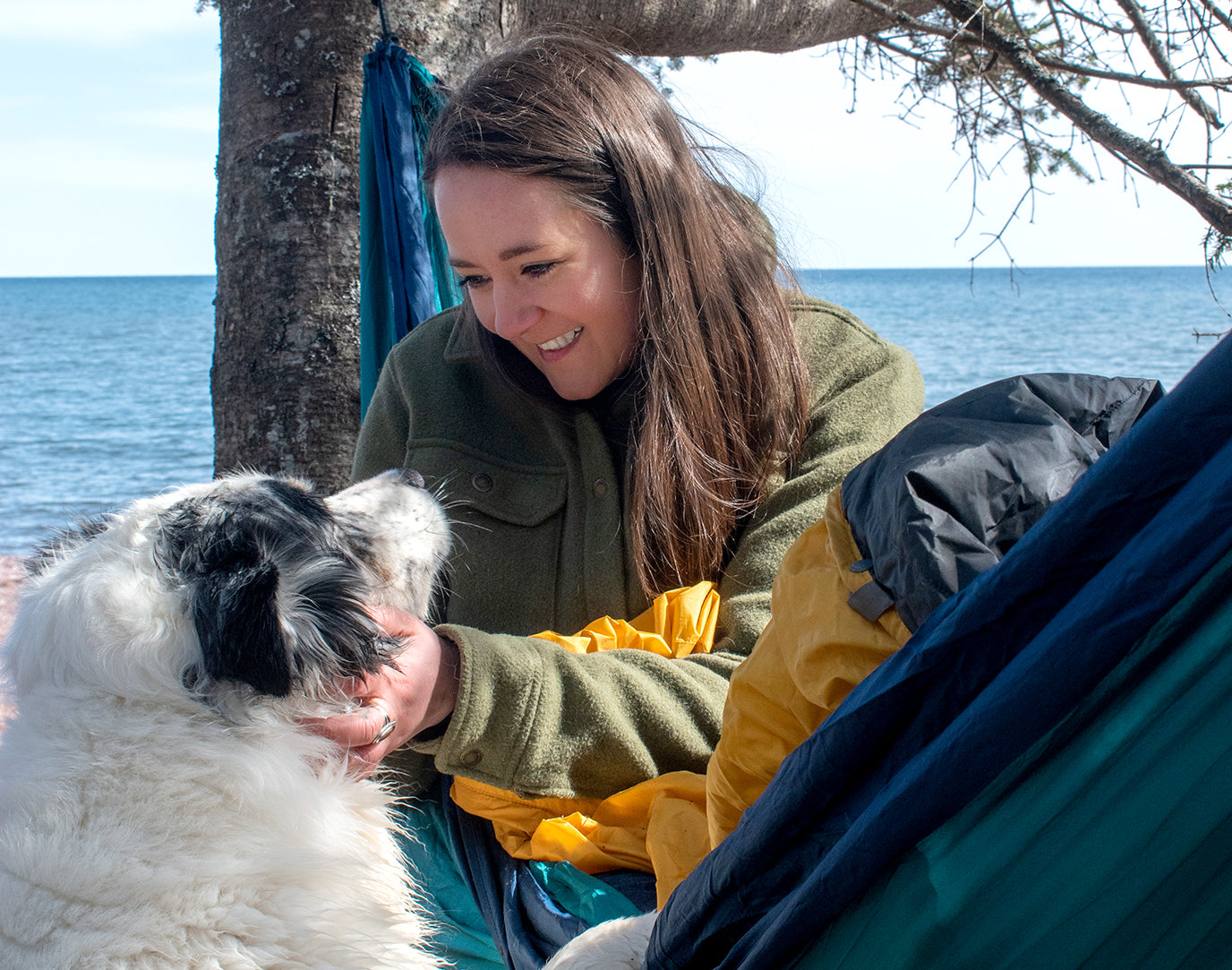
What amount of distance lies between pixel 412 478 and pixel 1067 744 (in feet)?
5.61

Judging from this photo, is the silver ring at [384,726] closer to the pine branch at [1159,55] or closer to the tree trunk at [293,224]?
the tree trunk at [293,224]

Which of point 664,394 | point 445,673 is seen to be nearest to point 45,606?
point 445,673

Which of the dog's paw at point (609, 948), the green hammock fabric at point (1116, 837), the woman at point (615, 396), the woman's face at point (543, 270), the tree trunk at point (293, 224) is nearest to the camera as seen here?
the green hammock fabric at point (1116, 837)

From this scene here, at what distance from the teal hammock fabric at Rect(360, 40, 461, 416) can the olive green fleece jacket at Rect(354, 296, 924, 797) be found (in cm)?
31

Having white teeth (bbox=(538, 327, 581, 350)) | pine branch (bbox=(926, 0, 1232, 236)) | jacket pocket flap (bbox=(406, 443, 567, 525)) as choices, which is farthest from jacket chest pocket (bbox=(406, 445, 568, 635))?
pine branch (bbox=(926, 0, 1232, 236))

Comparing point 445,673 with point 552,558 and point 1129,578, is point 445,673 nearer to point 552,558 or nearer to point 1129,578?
point 552,558

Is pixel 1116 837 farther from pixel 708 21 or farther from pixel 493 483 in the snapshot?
pixel 708 21

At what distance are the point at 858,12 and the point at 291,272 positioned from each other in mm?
2657

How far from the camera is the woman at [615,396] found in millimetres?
2008

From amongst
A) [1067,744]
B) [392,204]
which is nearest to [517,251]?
[392,204]

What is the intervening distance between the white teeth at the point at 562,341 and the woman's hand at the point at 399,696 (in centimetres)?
79

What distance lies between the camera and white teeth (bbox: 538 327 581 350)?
7.57 ft

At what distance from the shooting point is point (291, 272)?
3074 millimetres

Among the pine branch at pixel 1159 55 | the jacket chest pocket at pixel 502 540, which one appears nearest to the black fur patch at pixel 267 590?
the jacket chest pocket at pixel 502 540
